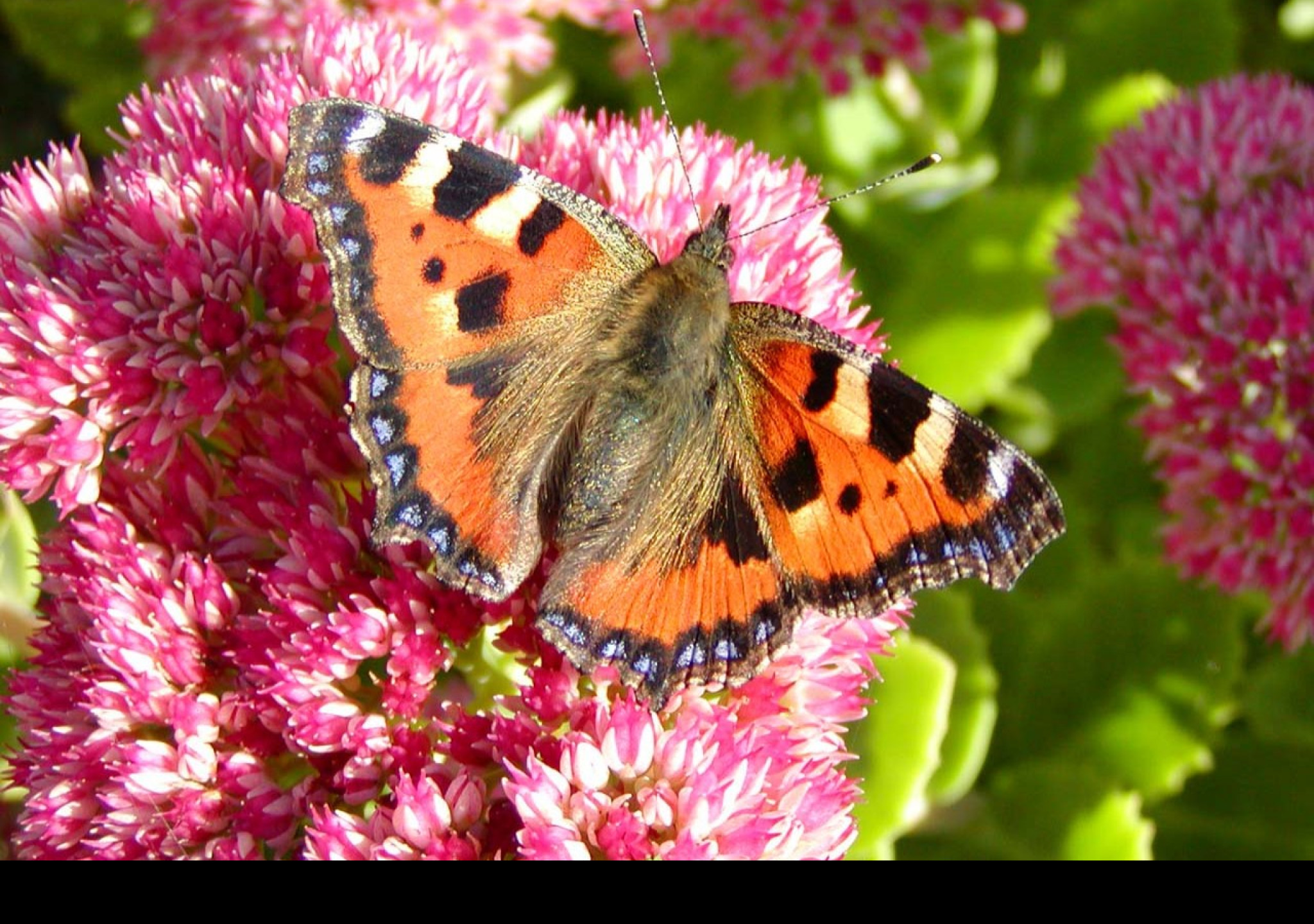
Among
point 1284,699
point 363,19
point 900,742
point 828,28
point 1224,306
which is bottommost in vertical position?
point 900,742

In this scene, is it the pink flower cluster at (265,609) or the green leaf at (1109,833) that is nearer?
the pink flower cluster at (265,609)

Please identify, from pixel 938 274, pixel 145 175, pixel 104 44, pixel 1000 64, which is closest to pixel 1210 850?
pixel 938 274

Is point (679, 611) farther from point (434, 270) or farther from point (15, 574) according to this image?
point (15, 574)

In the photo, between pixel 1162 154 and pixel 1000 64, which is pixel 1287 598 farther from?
pixel 1000 64

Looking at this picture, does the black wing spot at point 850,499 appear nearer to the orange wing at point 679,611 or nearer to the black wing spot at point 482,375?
the orange wing at point 679,611

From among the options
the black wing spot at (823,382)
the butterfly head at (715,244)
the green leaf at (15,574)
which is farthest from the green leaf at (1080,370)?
the green leaf at (15,574)

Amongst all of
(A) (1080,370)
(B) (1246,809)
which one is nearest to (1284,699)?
(B) (1246,809)
